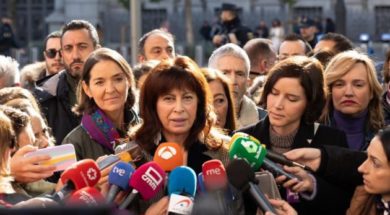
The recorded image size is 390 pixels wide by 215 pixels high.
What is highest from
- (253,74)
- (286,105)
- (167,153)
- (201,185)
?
(286,105)

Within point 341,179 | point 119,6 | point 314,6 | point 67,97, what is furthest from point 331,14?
point 341,179

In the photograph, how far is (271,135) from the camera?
21.0 feet

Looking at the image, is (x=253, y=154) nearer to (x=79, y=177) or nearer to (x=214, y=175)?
(x=214, y=175)

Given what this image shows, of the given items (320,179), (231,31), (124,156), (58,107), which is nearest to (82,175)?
(124,156)

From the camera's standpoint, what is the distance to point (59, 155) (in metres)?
5.73

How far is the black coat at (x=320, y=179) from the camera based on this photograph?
19.6 feet

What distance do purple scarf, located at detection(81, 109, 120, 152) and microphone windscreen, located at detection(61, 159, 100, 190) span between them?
185cm

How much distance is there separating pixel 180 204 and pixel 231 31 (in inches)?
376

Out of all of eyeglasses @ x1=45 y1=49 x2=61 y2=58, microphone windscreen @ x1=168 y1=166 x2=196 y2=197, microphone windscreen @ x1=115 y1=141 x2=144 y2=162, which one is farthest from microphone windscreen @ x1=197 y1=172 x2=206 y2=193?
eyeglasses @ x1=45 y1=49 x2=61 y2=58

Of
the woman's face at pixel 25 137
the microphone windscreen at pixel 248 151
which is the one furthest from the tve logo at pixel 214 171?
the woman's face at pixel 25 137

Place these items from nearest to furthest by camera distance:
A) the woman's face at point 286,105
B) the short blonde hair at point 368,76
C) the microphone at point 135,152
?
1. the microphone at point 135,152
2. the woman's face at point 286,105
3. the short blonde hair at point 368,76

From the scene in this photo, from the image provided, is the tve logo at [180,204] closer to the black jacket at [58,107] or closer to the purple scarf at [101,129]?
the purple scarf at [101,129]

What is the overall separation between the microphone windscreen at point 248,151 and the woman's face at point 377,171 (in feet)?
1.65

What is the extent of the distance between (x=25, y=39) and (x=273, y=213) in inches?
1405
